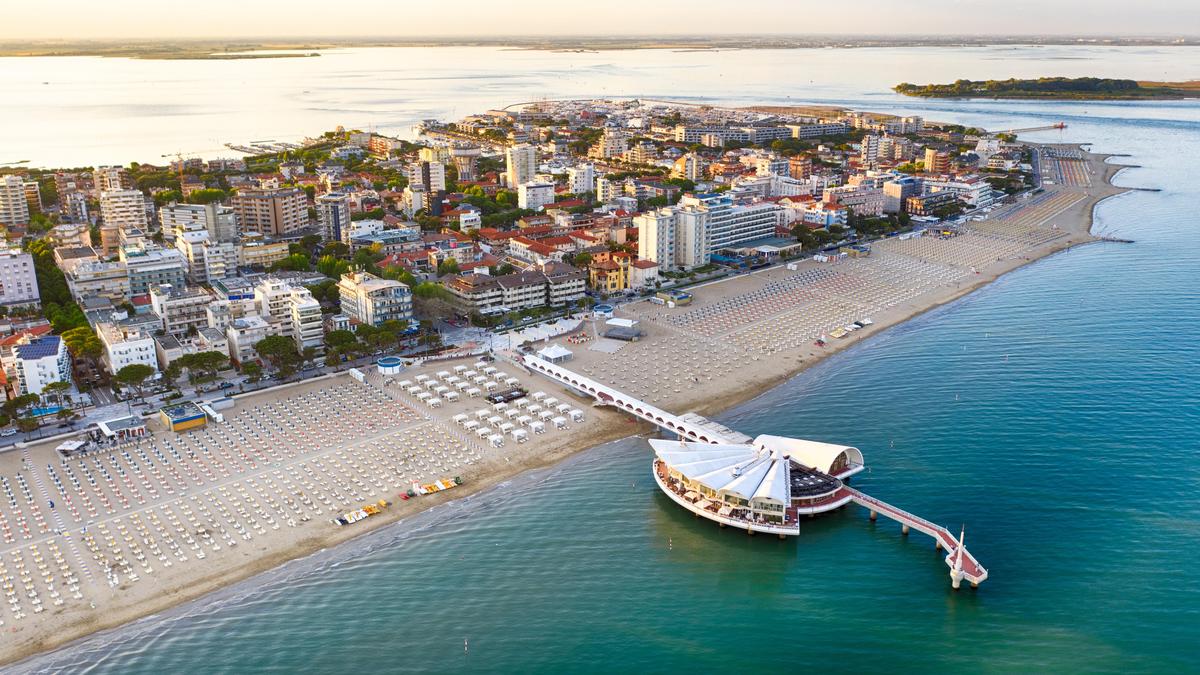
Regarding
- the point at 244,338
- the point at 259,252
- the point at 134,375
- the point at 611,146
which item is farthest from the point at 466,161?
the point at 134,375

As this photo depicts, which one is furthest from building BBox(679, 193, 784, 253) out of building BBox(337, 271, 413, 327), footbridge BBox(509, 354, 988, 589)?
footbridge BBox(509, 354, 988, 589)

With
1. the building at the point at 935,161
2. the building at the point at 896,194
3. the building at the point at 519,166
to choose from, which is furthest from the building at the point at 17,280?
the building at the point at 935,161

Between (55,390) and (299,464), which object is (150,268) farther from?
(299,464)

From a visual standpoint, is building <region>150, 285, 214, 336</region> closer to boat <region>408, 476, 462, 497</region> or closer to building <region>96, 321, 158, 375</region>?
building <region>96, 321, 158, 375</region>

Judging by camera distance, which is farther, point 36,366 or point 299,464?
point 36,366

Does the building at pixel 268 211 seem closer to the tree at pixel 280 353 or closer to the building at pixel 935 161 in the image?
the tree at pixel 280 353

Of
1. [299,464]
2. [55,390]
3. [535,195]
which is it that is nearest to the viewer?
[299,464]
